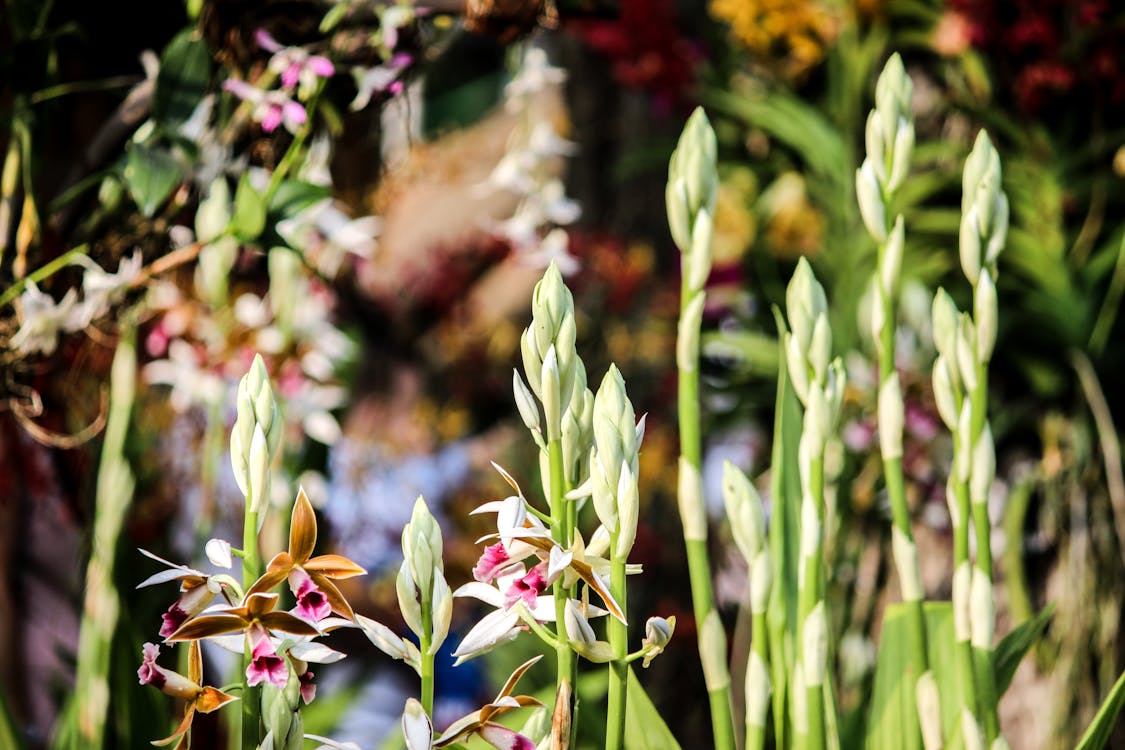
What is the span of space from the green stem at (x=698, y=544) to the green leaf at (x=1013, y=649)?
0.40 ft

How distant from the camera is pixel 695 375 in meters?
0.38

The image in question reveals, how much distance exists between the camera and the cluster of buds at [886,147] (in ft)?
1.26

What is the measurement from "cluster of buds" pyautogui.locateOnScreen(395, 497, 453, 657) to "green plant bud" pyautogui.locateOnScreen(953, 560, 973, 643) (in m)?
0.18

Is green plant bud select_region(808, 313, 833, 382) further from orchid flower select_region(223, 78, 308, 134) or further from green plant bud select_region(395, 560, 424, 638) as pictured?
orchid flower select_region(223, 78, 308, 134)

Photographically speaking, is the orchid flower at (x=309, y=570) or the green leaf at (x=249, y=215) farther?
the green leaf at (x=249, y=215)

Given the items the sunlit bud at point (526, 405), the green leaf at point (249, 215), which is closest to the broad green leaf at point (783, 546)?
the sunlit bud at point (526, 405)

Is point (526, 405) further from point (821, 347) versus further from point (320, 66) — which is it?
point (320, 66)

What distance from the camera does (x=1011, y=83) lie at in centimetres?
112

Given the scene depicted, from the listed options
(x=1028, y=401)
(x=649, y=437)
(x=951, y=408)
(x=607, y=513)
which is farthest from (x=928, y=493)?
(x=607, y=513)

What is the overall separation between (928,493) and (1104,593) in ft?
0.60

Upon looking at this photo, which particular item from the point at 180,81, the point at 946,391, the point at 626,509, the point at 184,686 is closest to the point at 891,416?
the point at 946,391

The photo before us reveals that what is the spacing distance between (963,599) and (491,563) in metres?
0.17

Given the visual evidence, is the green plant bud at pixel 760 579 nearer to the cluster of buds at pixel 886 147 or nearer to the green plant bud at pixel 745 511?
the green plant bud at pixel 745 511

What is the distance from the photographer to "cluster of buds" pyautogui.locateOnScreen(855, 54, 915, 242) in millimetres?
383
